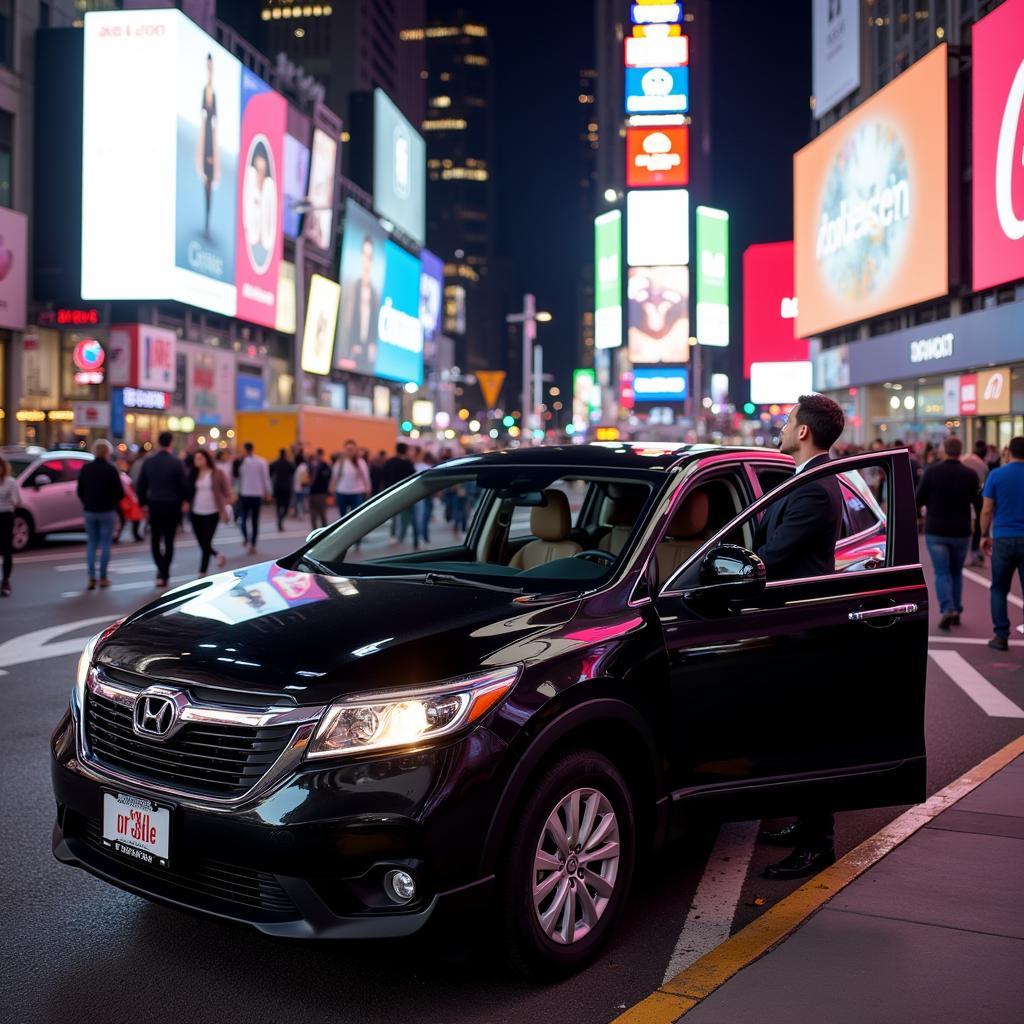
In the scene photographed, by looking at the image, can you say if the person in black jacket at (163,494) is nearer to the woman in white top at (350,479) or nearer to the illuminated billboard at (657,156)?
the woman in white top at (350,479)

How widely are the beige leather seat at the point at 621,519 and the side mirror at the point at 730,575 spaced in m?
0.83

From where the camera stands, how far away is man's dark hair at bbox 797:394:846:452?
507 centimetres

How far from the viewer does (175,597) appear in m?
4.57

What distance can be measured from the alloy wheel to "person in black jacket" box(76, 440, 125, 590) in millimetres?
12161

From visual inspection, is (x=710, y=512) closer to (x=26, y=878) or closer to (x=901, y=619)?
(x=901, y=619)

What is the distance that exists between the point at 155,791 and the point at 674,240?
100743 mm

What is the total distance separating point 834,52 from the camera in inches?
2057

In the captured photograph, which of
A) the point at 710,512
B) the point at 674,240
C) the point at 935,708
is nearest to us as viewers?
the point at 710,512

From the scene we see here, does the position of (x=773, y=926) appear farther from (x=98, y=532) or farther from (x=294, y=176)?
(x=294, y=176)

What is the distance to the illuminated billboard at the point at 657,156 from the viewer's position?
99.0 meters

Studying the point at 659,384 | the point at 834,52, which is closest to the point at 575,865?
the point at 834,52

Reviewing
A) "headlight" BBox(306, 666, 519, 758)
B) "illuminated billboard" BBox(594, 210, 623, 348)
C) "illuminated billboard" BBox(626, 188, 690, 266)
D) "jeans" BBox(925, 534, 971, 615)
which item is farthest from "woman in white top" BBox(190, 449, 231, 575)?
"illuminated billboard" BBox(594, 210, 623, 348)

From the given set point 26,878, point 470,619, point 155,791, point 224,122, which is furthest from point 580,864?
point 224,122

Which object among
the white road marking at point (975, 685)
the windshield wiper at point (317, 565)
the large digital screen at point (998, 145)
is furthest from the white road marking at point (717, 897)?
the large digital screen at point (998, 145)
